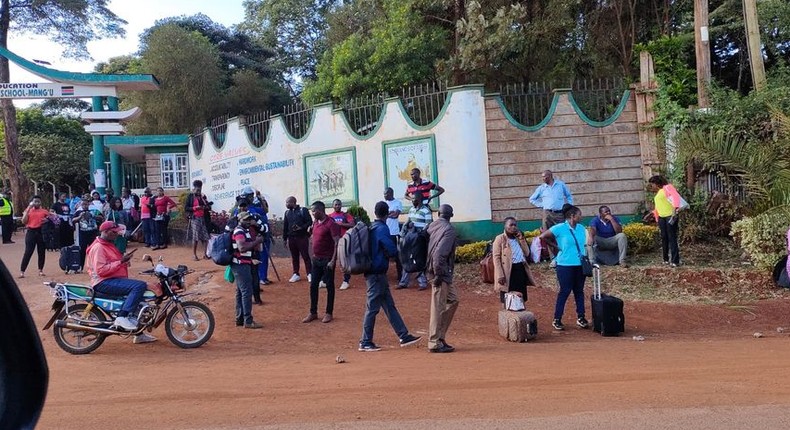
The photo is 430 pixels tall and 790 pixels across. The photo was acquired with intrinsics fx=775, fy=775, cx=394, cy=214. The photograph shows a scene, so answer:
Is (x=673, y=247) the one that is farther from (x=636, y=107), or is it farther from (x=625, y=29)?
(x=625, y=29)

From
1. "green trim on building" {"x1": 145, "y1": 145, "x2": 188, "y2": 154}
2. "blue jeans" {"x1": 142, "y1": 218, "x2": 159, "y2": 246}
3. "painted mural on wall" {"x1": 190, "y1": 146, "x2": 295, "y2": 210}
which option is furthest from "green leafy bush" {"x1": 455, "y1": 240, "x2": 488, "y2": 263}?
"green trim on building" {"x1": 145, "y1": 145, "x2": 188, "y2": 154}

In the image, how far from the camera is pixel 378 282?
9.08 metres

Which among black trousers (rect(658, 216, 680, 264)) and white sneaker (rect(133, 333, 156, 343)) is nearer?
white sneaker (rect(133, 333, 156, 343))

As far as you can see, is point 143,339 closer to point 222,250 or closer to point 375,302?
point 222,250

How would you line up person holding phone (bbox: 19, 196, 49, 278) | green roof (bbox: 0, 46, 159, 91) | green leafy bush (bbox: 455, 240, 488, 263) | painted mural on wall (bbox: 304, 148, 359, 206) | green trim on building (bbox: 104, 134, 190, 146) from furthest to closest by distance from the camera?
green trim on building (bbox: 104, 134, 190, 146) < green roof (bbox: 0, 46, 159, 91) < painted mural on wall (bbox: 304, 148, 359, 206) < green leafy bush (bbox: 455, 240, 488, 263) < person holding phone (bbox: 19, 196, 49, 278)

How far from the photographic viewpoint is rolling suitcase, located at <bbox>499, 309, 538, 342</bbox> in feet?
31.9

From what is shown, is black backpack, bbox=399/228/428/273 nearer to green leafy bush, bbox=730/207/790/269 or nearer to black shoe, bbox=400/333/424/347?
black shoe, bbox=400/333/424/347

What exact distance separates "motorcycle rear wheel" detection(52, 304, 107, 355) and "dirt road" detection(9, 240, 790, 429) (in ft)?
0.55

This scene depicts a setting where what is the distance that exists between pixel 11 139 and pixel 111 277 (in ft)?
64.6

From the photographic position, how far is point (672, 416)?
18.9 ft

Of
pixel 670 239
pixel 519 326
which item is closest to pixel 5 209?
pixel 519 326

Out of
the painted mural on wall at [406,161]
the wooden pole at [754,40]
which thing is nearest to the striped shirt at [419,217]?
the painted mural on wall at [406,161]

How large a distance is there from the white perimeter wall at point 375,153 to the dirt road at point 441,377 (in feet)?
Result: 15.2

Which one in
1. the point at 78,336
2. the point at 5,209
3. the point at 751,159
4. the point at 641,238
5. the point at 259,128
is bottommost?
the point at 78,336
